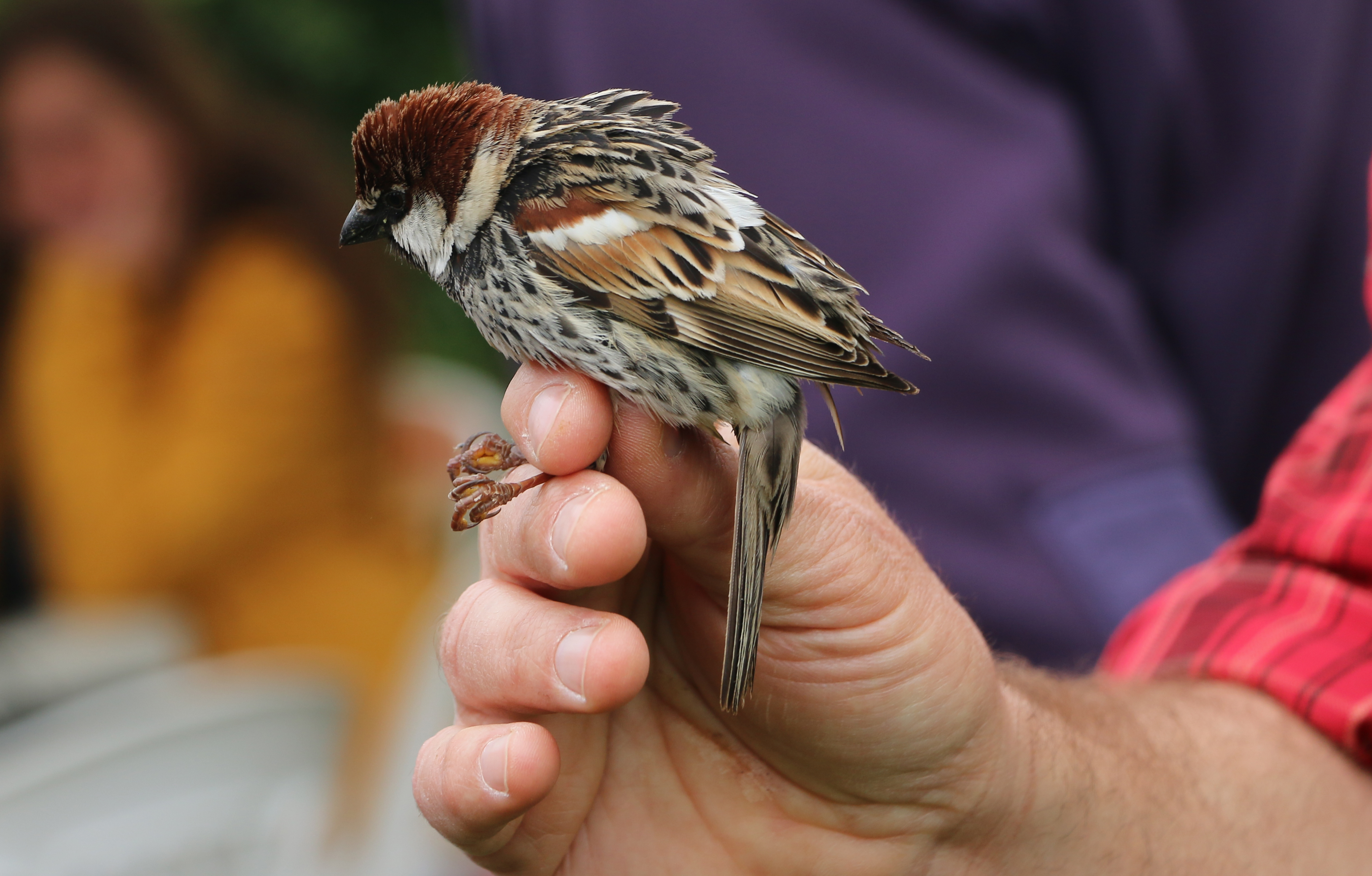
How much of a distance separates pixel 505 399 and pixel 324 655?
107 inches

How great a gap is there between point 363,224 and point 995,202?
1.45 meters

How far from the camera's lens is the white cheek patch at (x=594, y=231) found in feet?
5.37

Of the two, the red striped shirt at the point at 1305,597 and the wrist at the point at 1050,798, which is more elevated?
the red striped shirt at the point at 1305,597

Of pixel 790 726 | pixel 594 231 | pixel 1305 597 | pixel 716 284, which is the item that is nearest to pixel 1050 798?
pixel 790 726

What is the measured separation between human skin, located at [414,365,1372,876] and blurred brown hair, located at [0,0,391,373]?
260 centimetres

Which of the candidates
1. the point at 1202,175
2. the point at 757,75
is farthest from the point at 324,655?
the point at 1202,175

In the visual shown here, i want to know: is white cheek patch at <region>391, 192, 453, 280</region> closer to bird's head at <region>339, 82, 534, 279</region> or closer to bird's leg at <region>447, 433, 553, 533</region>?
bird's head at <region>339, 82, 534, 279</region>

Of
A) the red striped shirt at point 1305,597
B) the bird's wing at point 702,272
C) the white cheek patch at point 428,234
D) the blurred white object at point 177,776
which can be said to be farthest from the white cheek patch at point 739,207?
the blurred white object at point 177,776

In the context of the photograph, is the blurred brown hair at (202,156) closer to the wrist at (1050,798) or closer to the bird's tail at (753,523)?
the bird's tail at (753,523)

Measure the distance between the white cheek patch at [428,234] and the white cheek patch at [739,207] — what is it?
44 cm

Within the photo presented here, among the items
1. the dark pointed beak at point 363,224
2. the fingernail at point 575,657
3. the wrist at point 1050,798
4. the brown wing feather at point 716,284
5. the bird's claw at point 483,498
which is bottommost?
the wrist at point 1050,798

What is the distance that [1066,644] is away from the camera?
2613 millimetres

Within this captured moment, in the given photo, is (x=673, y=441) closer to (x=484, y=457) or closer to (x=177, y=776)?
(x=484, y=457)

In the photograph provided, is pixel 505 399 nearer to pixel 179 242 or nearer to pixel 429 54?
pixel 179 242
